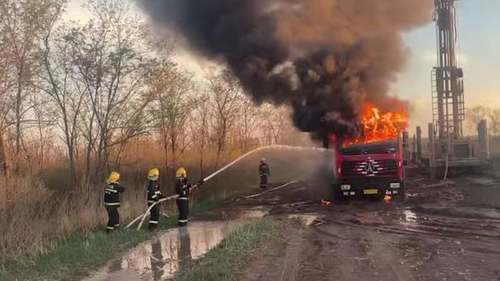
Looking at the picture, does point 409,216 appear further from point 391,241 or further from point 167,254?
point 167,254

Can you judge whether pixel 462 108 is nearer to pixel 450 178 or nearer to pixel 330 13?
pixel 450 178

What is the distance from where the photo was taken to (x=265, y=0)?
63.5ft

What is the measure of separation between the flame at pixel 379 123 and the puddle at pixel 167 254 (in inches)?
281

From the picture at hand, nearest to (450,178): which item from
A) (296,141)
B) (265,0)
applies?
(265,0)

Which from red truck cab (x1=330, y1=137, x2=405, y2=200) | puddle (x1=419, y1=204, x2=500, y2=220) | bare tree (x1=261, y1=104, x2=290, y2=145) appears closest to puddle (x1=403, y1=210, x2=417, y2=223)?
puddle (x1=419, y1=204, x2=500, y2=220)

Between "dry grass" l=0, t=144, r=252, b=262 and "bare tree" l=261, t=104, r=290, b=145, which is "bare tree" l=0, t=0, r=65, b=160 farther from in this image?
"bare tree" l=261, t=104, r=290, b=145

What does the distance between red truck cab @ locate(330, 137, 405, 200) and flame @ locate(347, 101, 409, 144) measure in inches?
50.2

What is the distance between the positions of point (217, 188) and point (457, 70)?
13115 mm

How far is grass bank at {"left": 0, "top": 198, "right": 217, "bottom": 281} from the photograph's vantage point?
341 inches

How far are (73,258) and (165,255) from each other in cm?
164

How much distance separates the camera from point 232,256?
29.9 ft

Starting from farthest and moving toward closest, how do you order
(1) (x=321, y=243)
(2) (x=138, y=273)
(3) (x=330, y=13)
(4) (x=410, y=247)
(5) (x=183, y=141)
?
1. (5) (x=183, y=141)
2. (3) (x=330, y=13)
3. (1) (x=321, y=243)
4. (4) (x=410, y=247)
5. (2) (x=138, y=273)

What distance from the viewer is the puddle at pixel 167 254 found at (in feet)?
28.6

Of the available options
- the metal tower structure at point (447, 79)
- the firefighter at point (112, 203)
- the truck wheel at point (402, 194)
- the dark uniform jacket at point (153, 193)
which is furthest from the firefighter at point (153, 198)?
the metal tower structure at point (447, 79)
